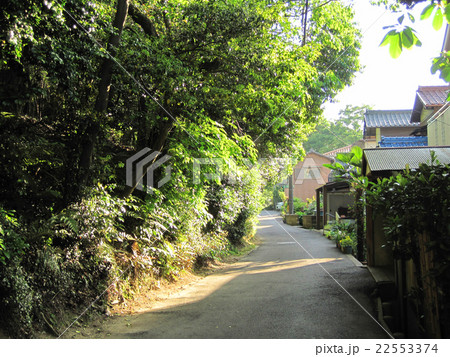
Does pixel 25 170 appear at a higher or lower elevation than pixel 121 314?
higher

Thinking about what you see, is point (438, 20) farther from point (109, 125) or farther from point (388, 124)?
point (388, 124)

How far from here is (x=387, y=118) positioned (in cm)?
2484

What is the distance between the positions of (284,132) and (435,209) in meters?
11.7

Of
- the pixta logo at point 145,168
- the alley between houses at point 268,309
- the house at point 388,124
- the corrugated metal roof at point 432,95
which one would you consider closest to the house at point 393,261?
the alley between houses at point 268,309

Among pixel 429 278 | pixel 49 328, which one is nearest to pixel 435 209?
pixel 429 278

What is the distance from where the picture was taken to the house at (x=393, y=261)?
19.0ft

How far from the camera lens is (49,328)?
522cm

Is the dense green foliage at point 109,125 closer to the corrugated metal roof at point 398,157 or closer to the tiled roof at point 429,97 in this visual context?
the corrugated metal roof at point 398,157

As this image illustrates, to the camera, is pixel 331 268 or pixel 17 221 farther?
pixel 331 268

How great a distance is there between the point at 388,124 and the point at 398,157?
17.2 m

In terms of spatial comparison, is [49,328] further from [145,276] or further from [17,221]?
[145,276]

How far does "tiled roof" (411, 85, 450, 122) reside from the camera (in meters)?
17.5

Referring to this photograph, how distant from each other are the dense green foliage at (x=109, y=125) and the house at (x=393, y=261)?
311 centimetres

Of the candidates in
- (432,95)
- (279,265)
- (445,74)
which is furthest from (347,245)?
(445,74)
